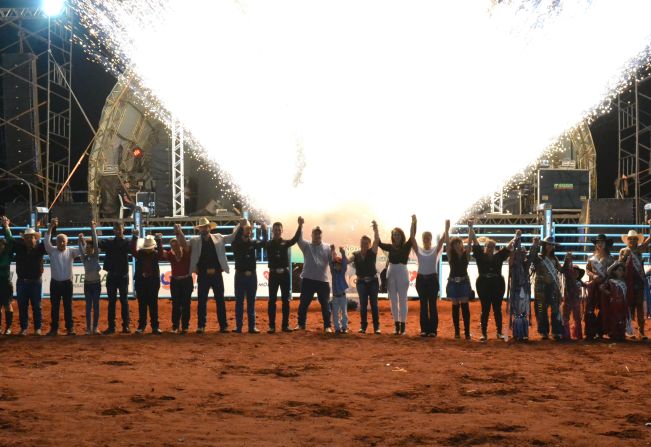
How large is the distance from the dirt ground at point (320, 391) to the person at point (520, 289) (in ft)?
1.16

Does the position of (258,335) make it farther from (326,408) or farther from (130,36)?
(130,36)

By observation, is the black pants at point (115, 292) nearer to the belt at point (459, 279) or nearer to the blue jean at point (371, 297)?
the blue jean at point (371, 297)

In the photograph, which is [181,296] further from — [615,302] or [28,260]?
[615,302]

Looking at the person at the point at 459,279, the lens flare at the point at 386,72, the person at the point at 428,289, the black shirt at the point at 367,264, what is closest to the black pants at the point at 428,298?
→ the person at the point at 428,289

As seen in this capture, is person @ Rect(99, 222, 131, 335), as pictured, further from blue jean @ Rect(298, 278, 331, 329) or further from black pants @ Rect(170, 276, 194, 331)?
blue jean @ Rect(298, 278, 331, 329)

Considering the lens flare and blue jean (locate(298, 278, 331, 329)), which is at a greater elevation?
the lens flare

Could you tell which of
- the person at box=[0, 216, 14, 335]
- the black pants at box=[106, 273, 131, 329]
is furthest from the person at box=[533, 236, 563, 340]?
the person at box=[0, 216, 14, 335]

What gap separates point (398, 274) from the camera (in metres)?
11.8

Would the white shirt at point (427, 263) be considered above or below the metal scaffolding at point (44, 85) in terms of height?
below

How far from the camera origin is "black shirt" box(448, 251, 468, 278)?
11172 mm

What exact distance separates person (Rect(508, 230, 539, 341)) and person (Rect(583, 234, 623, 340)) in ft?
2.85

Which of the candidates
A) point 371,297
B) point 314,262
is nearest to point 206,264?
point 314,262

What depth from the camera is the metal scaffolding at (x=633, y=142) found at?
2039 centimetres

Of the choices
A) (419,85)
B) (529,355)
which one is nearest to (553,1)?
(419,85)
